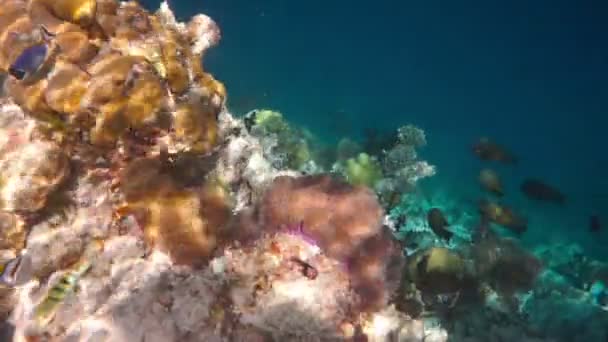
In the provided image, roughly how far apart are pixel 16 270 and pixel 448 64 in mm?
109541

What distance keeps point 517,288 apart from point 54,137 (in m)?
6.48

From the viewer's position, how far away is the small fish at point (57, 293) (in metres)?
3.04

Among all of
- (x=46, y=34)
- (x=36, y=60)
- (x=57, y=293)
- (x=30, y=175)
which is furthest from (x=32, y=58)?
(x=57, y=293)

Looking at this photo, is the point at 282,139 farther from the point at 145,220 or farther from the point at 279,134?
the point at 145,220

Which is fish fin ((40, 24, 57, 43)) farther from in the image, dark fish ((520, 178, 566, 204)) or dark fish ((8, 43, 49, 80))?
dark fish ((520, 178, 566, 204))

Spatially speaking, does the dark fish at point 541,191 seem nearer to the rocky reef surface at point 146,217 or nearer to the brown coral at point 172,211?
the rocky reef surface at point 146,217

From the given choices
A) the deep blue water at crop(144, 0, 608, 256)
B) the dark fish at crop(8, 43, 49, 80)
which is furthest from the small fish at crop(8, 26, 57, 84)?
the deep blue water at crop(144, 0, 608, 256)

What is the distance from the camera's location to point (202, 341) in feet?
9.89

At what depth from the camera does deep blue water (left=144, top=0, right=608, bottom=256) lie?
6338cm

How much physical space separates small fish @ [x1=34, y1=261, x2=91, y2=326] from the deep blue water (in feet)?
142

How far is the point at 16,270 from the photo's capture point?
129 inches

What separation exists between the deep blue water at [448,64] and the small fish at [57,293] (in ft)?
142

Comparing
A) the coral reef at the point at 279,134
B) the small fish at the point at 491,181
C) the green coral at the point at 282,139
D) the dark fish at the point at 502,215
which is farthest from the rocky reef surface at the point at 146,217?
the small fish at the point at 491,181

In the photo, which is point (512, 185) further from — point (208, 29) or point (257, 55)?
A: point (257, 55)
